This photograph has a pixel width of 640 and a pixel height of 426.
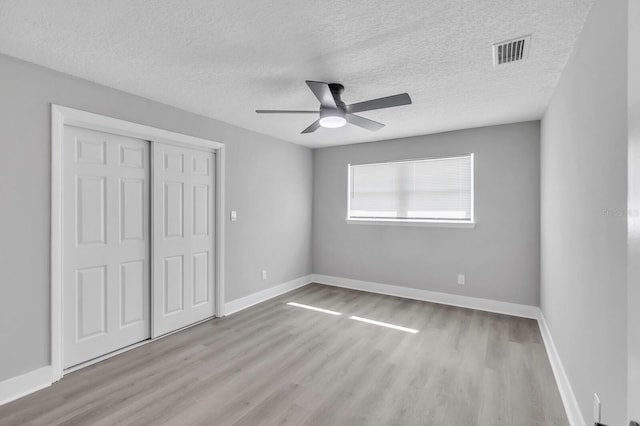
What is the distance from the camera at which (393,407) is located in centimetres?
216

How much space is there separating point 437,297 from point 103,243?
414 cm

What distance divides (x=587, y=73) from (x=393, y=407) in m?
2.40

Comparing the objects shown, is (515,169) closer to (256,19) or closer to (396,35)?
(396,35)

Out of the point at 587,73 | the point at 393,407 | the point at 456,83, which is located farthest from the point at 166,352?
the point at 587,73

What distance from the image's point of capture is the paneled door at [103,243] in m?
2.64

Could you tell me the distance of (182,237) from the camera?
3.54 m

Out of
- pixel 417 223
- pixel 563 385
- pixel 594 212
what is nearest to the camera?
pixel 594 212

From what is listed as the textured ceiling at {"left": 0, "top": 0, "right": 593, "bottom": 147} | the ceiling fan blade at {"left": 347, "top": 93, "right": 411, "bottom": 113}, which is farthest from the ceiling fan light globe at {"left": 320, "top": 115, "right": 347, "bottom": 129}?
the textured ceiling at {"left": 0, "top": 0, "right": 593, "bottom": 147}

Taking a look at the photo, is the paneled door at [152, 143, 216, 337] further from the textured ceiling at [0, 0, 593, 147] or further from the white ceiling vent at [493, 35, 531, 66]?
the white ceiling vent at [493, 35, 531, 66]

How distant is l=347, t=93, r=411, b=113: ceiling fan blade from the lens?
94.3 inches

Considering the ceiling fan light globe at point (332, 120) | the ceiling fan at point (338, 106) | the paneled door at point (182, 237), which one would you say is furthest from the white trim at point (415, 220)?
the paneled door at point (182, 237)

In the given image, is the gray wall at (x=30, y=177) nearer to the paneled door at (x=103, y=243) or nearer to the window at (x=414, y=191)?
the paneled door at (x=103, y=243)

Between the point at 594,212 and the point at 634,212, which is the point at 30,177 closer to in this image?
the point at 634,212

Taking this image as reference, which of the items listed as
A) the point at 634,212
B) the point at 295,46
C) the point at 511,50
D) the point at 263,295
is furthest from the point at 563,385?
the point at 263,295
